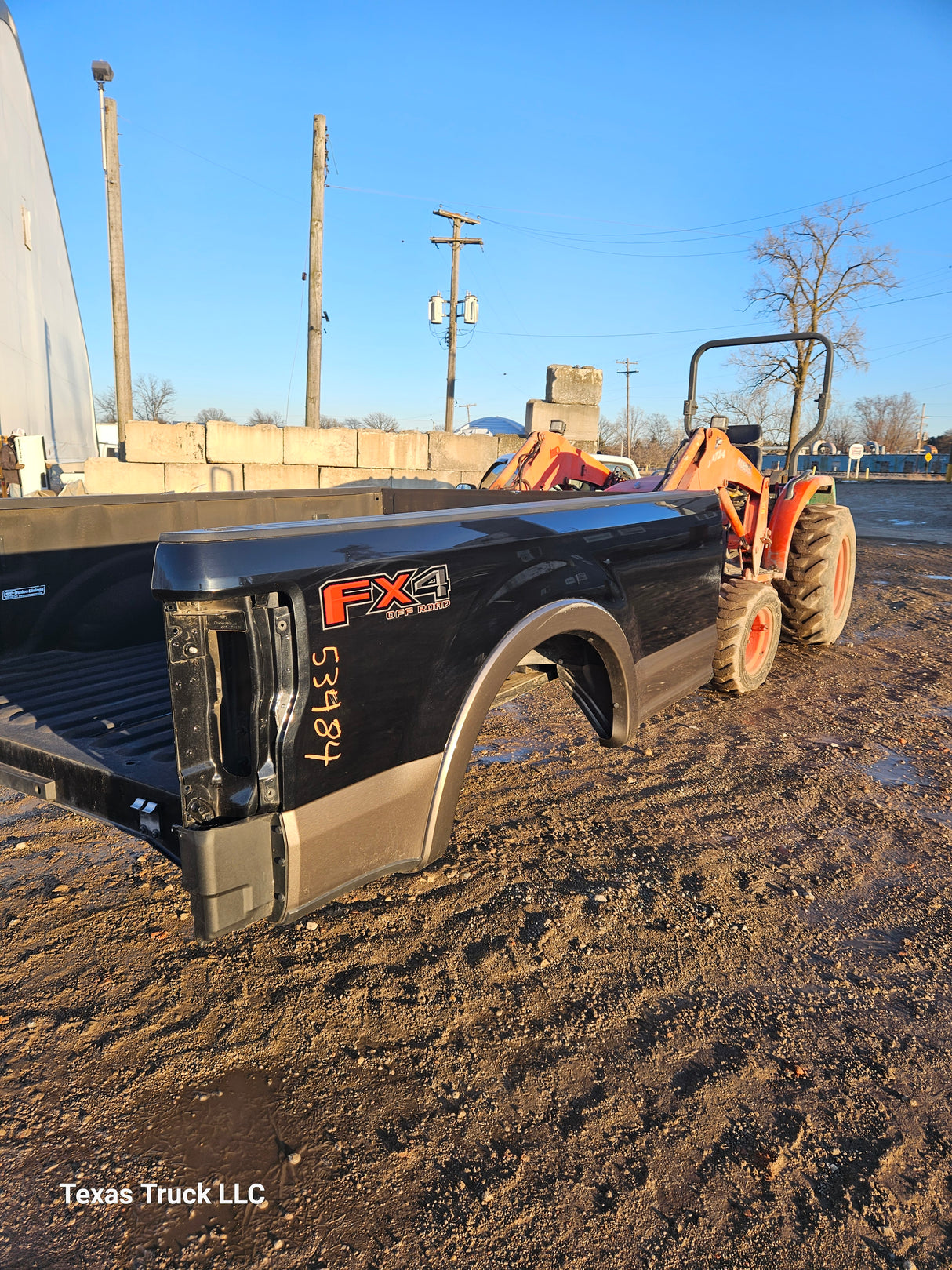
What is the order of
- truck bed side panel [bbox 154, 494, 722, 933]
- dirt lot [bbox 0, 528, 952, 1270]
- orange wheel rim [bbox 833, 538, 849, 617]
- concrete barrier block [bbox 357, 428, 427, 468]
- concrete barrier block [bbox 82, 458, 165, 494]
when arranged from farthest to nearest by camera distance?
concrete barrier block [bbox 357, 428, 427, 468], concrete barrier block [bbox 82, 458, 165, 494], orange wheel rim [bbox 833, 538, 849, 617], truck bed side panel [bbox 154, 494, 722, 933], dirt lot [bbox 0, 528, 952, 1270]

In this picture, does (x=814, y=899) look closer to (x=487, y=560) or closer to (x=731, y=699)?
(x=487, y=560)

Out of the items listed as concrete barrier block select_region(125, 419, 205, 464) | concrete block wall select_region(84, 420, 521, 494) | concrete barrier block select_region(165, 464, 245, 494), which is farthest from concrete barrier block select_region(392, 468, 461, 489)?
concrete barrier block select_region(125, 419, 205, 464)

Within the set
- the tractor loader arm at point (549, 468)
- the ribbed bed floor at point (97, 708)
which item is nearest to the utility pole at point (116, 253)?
the tractor loader arm at point (549, 468)

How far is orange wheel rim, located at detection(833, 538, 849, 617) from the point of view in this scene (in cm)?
656

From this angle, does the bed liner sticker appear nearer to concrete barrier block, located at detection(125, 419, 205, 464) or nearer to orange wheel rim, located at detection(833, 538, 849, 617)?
orange wheel rim, located at detection(833, 538, 849, 617)

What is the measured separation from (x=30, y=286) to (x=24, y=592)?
2836cm

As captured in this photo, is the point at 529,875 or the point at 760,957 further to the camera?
the point at 529,875

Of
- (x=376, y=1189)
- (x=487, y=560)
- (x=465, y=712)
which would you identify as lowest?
(x=376, y=1189)

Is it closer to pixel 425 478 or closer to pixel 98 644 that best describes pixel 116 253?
pixel 425 478

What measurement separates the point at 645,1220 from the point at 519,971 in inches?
33.2

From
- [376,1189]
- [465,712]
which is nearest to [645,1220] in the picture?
[376,1189]

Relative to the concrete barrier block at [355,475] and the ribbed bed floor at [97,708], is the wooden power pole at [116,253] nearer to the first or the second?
the concrete barrier block at [355,475]

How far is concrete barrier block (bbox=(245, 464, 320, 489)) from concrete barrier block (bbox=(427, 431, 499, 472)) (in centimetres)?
178

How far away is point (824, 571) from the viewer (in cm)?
593
